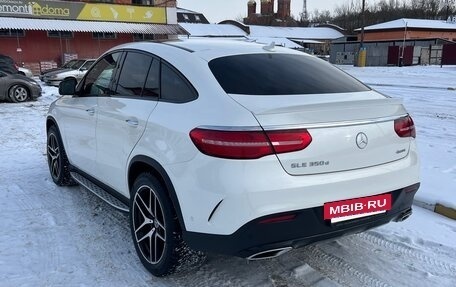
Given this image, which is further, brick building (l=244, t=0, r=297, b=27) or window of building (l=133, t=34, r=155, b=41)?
brick building (l=244, t=0, r=297, b=27)

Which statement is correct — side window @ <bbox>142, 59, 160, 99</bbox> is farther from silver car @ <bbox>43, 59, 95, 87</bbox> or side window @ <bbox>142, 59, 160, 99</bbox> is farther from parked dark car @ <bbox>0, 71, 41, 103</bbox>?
silver car @ <bbox>43, 59, 95, 87</bbox>

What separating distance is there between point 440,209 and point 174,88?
9.72ft

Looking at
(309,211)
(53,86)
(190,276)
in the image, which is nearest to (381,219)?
(309,211)

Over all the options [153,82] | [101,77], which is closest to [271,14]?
[101,77]

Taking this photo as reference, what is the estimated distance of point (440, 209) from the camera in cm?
433

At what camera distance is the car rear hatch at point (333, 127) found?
8.48 feet

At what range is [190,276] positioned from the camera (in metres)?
3.22

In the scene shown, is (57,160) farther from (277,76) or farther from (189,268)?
(277,76)

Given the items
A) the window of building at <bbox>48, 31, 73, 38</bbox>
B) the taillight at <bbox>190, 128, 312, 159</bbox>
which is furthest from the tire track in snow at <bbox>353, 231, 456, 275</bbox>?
the window of building at <bbox>48, 31, 73, 38</bbox>

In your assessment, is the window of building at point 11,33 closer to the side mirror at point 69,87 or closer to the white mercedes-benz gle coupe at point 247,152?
the side mirror at point 69,87

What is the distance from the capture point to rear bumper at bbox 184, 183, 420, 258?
8.38ft

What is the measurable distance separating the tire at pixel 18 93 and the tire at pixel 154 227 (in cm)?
1338

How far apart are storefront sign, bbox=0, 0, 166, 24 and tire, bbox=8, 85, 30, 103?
1608 centimetres

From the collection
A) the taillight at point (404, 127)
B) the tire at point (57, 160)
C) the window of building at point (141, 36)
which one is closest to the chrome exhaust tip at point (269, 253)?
the taillight at point (404, 127)
